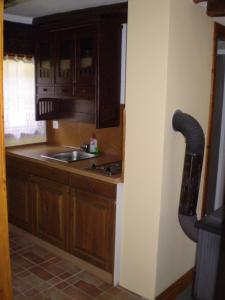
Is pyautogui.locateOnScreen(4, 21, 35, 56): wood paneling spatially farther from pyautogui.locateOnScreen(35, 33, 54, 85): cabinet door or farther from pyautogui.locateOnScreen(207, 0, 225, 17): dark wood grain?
pyautogui.locateOnScreen(207, 0, 225, 17): dark wood grain

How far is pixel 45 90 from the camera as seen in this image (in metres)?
3.41

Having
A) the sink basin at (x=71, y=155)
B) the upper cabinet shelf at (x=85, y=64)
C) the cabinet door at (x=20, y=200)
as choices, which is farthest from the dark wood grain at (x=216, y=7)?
the cabinet door at (x=20, y=200)

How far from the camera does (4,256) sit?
4.62 feet

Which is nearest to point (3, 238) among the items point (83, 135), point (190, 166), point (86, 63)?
point (190, 166)

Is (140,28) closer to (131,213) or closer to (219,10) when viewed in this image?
(219,10)

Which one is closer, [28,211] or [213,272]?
[213,272]

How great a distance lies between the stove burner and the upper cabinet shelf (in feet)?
1.25

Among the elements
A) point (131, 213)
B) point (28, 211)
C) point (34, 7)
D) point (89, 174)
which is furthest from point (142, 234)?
point (34, 7)

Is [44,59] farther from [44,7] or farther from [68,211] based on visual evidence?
[68,211]

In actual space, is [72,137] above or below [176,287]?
above

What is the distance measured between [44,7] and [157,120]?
5.41 ft

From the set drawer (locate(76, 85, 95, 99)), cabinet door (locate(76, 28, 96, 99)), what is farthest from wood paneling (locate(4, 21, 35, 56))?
drawer (locate(76, 85, 95, 99))

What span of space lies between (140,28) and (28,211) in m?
2.09

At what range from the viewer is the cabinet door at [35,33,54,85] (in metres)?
3.28
